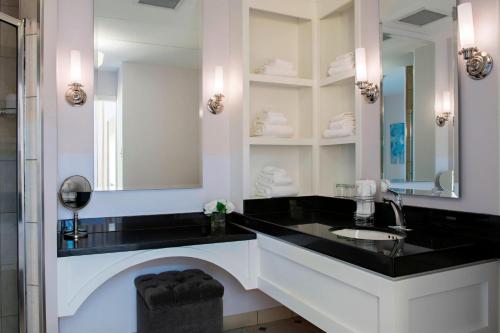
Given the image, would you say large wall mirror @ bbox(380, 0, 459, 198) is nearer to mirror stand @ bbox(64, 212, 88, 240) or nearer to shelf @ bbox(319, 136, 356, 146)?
shelf @ bbox(319, 136, 356, 146)

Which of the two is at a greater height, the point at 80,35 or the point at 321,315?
the point at 80,35

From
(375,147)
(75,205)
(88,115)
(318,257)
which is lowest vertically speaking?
(318,257)

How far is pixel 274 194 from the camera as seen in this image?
263 cm

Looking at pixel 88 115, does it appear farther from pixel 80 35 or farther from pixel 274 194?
pixel 274 194

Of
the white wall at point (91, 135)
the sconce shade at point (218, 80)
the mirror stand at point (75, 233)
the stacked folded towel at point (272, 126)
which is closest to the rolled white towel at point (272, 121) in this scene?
→ the stacked folded towel at point (272, 126)

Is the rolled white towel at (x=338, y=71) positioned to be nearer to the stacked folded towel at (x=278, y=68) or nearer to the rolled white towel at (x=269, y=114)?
the stacked folded towel at (x=278, y=68)

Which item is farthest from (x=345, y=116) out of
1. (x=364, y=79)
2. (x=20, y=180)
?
(x=20, y=180)

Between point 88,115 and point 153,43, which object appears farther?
point 153,43

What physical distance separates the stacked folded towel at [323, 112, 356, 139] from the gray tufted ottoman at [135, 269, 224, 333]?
121 centimetres

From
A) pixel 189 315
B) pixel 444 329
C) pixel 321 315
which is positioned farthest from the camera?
pixel 189 315

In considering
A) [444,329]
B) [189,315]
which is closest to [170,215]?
[189,315]

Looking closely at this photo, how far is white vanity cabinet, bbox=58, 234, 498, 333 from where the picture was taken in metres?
1.39

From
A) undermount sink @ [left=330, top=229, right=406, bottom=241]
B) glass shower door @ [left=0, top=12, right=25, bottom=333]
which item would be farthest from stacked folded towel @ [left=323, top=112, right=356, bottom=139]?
glass shower door @ [left=0, top=12, right=25, bottom=333]

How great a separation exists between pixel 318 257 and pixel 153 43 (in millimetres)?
1745
